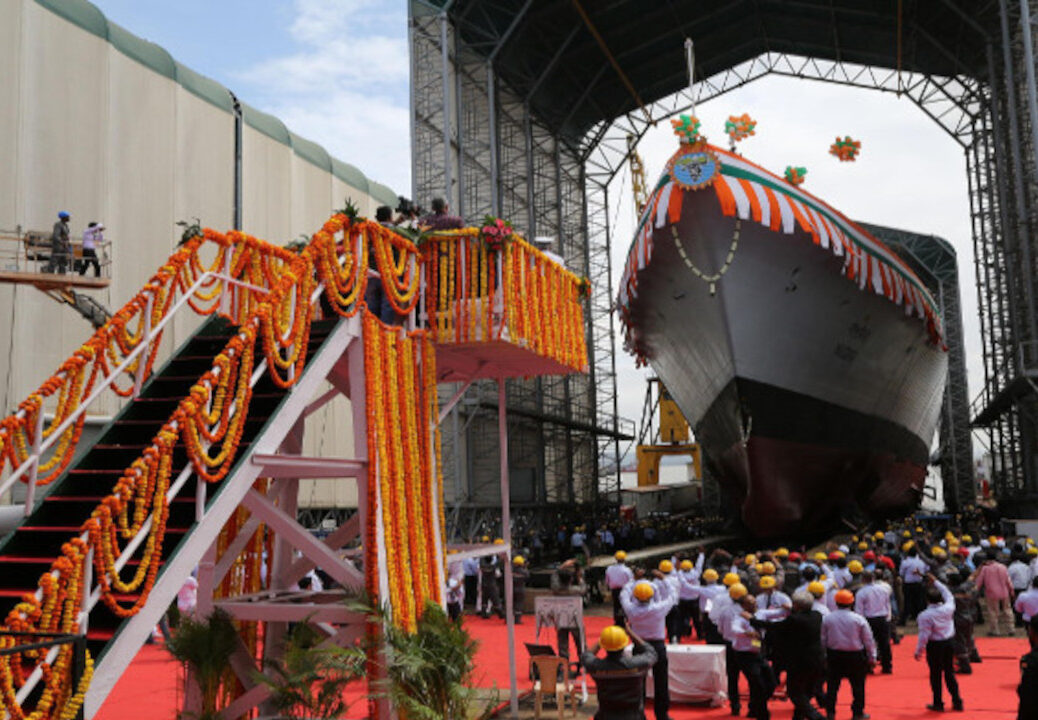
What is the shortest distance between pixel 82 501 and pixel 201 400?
1294mm

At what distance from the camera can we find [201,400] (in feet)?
18.1

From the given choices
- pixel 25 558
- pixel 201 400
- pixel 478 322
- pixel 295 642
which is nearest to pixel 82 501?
pixel 25 558

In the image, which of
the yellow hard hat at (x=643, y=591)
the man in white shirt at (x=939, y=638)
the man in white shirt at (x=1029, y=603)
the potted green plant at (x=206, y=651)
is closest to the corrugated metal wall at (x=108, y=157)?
the potted green plant at (x=206, y=651)

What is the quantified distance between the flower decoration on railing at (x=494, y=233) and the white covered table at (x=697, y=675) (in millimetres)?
5013

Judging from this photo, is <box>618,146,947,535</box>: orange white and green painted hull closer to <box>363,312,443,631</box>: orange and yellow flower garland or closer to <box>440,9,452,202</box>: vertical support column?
<box>440,9,452,202</box>: vertical support column

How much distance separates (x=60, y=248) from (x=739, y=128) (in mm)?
14019

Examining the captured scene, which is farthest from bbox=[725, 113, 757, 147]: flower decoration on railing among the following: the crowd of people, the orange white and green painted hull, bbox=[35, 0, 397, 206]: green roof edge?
bbox=[35, 0, 397, 206]: green roof edge

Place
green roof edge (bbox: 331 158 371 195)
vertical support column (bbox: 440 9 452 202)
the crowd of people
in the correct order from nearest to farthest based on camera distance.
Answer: the crowd of people
vertical support column (bbox: 440 9 452 202)
green roof edge (bbox: 331 158 371 195)

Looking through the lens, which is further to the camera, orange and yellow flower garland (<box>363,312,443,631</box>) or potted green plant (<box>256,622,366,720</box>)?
orange and yellow flower garland (<box>363,312,443,631</box>)

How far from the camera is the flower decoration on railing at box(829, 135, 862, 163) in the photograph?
23125mm

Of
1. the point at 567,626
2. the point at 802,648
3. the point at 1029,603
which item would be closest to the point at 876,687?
the point at 1029,603

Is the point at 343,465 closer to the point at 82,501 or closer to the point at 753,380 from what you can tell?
the point at 82,501

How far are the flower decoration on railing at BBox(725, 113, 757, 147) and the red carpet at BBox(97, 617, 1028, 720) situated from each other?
10779 millimetres

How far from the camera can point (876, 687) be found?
11297 mm
